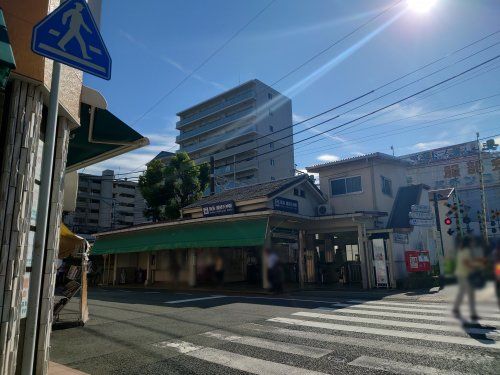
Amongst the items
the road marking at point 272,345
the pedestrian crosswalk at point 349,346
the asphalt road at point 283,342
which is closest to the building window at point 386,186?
the asphalt road at point 283,342

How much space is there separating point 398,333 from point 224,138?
2394 inches

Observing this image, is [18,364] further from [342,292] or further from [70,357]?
[342,292]

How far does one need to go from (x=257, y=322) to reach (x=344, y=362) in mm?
4285

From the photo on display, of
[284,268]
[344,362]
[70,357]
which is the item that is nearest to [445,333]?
[344,362]

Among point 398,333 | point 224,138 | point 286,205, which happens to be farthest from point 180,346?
point 224,138

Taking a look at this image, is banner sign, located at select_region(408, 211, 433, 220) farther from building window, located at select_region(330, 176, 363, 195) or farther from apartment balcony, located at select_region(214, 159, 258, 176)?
apartment balcony, located at select_region(214, 159, 258, 176)

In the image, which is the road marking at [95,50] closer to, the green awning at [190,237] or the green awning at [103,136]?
the green awning at [103,136]

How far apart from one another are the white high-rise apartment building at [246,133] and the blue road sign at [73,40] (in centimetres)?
5624

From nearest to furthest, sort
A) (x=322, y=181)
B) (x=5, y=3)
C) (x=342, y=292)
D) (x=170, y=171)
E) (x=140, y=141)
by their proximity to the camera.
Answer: (x=5, y=3), (x=140, y=141), (x=342, y=292), (x=322, y=181), (x=170, y=171)

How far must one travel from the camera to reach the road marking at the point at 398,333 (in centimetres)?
695

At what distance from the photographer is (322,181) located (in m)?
25.8

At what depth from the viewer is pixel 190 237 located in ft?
67.9

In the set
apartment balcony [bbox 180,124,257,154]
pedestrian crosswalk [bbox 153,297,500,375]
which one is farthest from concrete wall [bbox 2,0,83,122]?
apartment balcony [bbox 180,124,257,154]

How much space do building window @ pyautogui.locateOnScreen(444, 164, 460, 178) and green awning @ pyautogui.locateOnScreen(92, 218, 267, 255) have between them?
13488 millimetres
